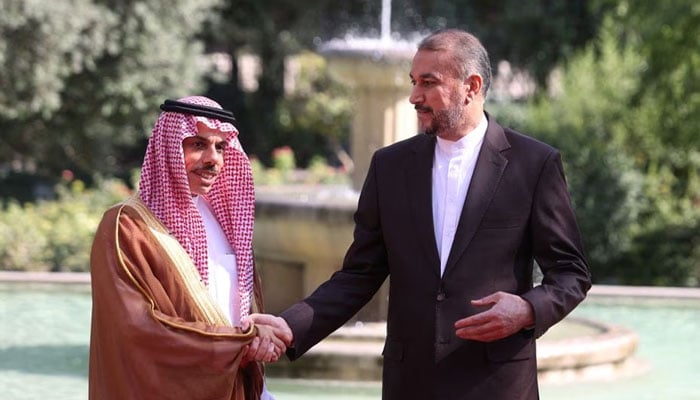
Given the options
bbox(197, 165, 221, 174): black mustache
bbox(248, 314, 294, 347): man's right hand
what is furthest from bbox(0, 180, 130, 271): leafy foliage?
bbox(197, 165, 221, 174): black mustache

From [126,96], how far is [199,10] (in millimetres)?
2389

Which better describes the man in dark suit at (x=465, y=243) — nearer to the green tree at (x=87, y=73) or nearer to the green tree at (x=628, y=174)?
the green tree at (x=628, y=174)

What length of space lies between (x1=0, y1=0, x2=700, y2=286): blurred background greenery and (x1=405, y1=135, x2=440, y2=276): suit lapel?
10.3m

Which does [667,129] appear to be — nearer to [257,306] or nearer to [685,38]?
[685,38]

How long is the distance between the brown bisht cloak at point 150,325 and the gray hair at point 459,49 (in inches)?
36.4

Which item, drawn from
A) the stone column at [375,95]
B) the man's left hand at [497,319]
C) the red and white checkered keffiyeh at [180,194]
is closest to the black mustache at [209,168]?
the red and white checkered keffiyeh at [180,194]

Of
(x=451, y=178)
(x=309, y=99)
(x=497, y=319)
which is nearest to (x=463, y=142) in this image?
(x=451, y=178)

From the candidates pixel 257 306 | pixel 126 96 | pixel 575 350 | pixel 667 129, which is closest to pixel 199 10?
pixel 126 96

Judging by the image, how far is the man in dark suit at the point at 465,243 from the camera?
4.07 m

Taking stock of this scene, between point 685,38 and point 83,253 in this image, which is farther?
point 685,38

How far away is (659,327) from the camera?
10836mm

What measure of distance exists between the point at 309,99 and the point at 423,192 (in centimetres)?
2761

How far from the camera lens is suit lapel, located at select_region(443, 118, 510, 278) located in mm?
4105

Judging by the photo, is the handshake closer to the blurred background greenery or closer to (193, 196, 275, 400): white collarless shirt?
(193, 196, 275, 400): white collarless shirt
